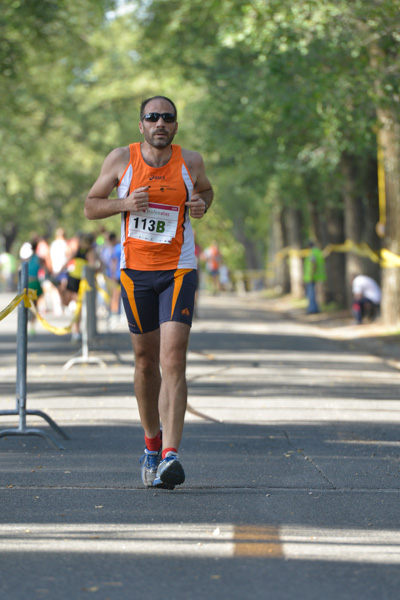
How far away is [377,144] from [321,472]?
15.6 meters

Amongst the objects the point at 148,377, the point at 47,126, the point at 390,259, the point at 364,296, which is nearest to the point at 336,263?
the point at 364,296

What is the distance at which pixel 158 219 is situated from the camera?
6398 mm

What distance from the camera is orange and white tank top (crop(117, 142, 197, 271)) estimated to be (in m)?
6.40

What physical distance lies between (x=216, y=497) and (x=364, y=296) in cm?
1807

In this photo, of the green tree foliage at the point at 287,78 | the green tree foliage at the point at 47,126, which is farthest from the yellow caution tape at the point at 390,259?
the green tree foliage at the point at 47,126

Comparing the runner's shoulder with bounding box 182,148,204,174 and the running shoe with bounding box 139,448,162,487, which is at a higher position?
the runner's shoulder with bounding box 182,148,204,174

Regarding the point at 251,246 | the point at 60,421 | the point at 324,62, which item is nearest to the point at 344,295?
the point at 324,62

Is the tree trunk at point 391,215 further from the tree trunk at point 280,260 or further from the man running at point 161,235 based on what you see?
the tree trunk at point 280,260

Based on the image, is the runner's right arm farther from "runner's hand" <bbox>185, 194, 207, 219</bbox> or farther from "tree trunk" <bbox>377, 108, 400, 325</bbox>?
"tree trunk" <bbox>377, 108, 400, 325</bbox>

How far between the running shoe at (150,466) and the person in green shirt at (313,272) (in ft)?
71.7

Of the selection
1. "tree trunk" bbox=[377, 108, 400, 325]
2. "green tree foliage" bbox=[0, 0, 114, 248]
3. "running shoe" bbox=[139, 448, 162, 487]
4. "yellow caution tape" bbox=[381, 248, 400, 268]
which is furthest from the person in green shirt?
"running shoe" bbox=[139, 448, 162, 487]

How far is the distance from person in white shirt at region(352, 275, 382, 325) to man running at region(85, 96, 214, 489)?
17385mm

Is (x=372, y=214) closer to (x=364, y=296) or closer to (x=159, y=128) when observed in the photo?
(x=364, y=296)

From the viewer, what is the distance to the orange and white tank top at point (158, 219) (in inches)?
252
